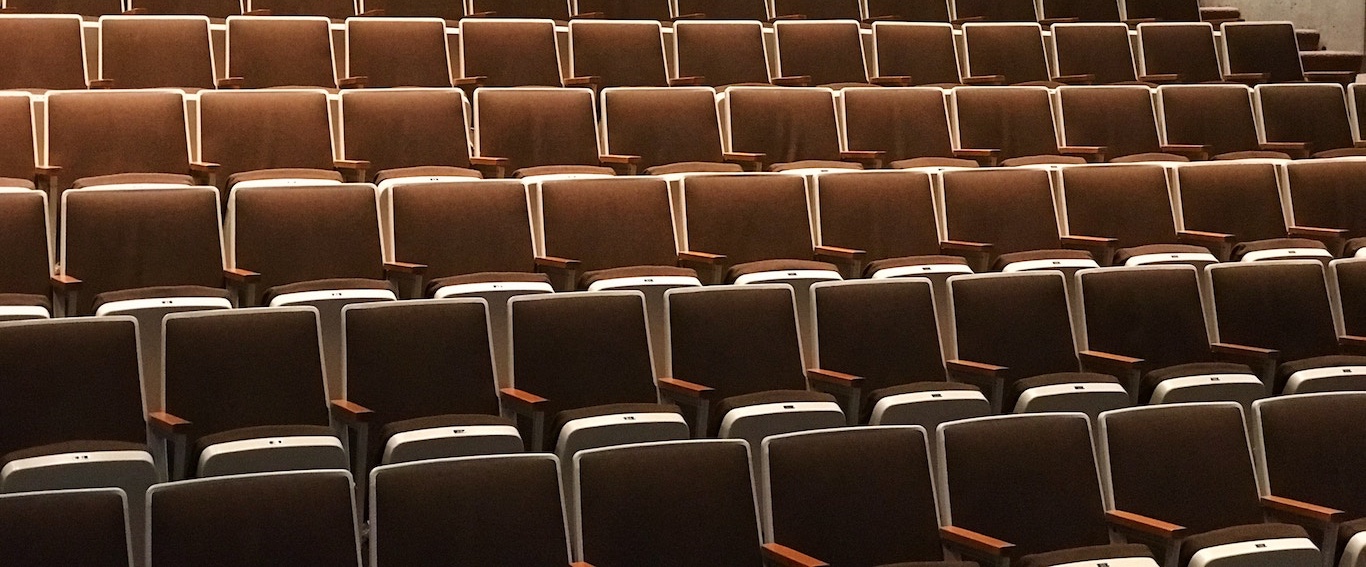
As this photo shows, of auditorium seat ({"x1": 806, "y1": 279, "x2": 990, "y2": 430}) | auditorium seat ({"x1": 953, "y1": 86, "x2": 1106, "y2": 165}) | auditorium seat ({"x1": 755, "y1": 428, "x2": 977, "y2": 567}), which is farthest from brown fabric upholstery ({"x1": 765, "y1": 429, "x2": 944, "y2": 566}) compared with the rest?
auditorium seat ({"x1": 953, "y1": 86, "x2": 1106, "y2": 165})

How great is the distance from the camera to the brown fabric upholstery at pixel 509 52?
95 centimetres

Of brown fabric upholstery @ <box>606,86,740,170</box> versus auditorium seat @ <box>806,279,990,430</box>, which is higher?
brown fabric upholstery @ <box>606,86,740,170</box>

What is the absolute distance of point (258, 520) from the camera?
44cm

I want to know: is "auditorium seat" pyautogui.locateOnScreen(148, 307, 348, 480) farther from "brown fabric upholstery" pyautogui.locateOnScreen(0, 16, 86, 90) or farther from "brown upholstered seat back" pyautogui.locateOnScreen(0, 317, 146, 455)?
"brown fabric upholstery" pyautogui.locateOnScreen(0, 16, 86, 90)

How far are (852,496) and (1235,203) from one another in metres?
0.46

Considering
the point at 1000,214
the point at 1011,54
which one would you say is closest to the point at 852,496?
the point at 1000,214

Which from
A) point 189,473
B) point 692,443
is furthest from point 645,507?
point 189,473

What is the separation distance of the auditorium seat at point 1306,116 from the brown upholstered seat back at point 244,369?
0.73 m

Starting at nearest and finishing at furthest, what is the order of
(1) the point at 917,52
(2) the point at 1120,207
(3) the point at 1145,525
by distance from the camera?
(3) the point at 1145,525
(2) the point at 1120,207
(1) the point at 917,52

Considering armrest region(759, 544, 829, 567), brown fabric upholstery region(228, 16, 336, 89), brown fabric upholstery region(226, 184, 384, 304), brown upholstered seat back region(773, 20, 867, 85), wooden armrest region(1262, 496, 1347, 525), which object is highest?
brown fabric upholstery region(228, 16, 336, 89)

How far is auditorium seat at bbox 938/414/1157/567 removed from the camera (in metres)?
0.53

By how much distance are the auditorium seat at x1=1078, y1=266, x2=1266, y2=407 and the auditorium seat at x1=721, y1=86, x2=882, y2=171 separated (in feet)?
0.73

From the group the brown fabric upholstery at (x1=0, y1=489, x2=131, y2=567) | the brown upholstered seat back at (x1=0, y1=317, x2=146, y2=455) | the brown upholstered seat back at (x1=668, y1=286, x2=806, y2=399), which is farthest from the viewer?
the brown upholstered seat back at (x1=668, y1=286, x2=806, y2=399)

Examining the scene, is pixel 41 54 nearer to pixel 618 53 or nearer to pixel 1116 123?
pixel 618 53
